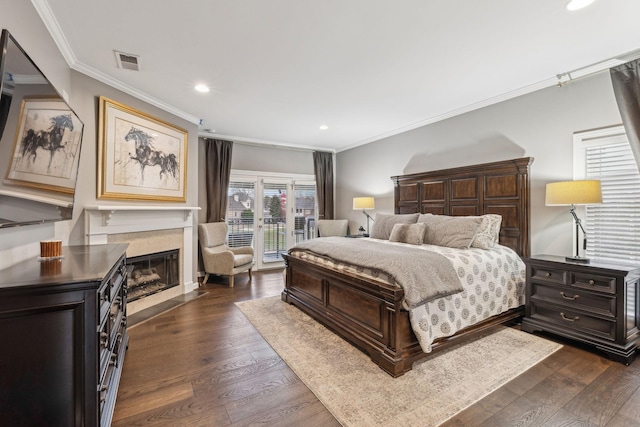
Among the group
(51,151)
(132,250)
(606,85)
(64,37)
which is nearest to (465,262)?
(606,85)

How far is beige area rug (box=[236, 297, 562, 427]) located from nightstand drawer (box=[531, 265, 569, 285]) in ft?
1.89

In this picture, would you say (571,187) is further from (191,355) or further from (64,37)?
(64,37)

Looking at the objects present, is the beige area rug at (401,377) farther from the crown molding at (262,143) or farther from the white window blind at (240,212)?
the crown molding at (262,143)

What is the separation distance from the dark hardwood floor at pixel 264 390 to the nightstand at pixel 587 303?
168 mm

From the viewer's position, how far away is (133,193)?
3.47 m

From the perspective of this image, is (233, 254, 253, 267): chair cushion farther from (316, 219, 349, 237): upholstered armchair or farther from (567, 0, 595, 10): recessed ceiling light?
(567, 0, 595, 10): recessed ceiling light

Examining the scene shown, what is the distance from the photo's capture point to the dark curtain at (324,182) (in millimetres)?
6539

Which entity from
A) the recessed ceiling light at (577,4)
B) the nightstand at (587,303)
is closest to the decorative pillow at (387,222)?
the nightstand at (587,303)

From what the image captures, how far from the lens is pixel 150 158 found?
3.67m

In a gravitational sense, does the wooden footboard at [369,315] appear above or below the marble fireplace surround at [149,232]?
below

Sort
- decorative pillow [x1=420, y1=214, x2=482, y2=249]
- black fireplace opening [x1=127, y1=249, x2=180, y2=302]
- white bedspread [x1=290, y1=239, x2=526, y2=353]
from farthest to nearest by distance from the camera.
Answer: black fireplace opening [x1=127, y1=249, x2=180, y2=302] < decorative pillow [x1=420, y1=214, x2=482, y2=249] < white bedspread [x1=290, y1=239, x2=526, y2=353]

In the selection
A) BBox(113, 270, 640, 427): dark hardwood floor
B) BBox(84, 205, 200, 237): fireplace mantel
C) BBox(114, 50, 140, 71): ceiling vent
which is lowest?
BBox(113, 270, 640, 427): dark hardwood floor

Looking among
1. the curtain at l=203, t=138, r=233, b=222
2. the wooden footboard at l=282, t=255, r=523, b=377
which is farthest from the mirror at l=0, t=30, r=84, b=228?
the curtain at l=203, t=138, r=233, b=222

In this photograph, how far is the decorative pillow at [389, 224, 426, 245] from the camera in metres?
3.56
